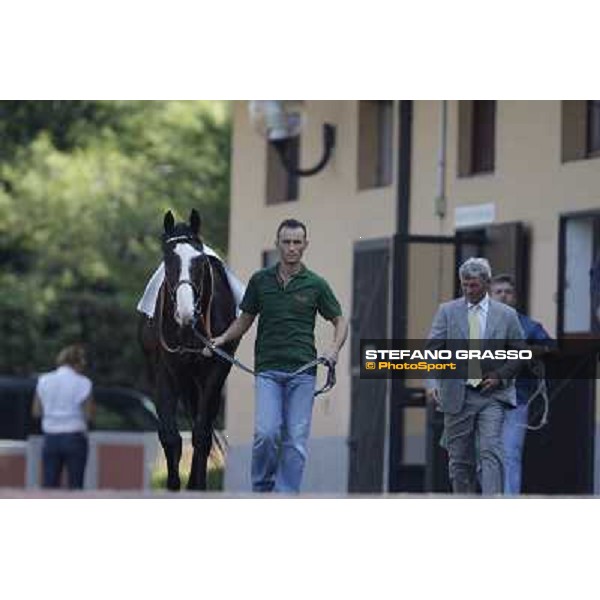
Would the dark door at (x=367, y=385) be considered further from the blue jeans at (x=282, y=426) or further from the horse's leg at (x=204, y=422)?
the blue jeans at (x=282, y=426)

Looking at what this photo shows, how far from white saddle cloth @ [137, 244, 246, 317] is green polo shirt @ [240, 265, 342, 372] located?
194 mm

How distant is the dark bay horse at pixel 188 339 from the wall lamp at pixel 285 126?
12.3 ft

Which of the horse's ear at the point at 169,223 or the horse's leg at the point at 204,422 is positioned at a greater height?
the horse's ear at the point at 169,223

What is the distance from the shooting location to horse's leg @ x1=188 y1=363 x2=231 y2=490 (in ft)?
50.5

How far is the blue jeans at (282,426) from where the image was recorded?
579 inches

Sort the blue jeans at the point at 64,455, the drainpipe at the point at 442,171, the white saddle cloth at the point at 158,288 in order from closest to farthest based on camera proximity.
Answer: the white saddle cloth at the point at 158,288 → the drainpipe at the point at 442,171 → the blue jeans at the point at 64,455

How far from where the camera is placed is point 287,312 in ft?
48.2

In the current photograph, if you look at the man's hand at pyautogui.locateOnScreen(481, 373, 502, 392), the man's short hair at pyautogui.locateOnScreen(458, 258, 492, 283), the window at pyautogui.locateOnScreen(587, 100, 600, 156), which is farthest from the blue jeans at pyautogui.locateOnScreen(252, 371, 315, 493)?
the window at pyautogui.locateOnScreen(587, 100, 600, 156)

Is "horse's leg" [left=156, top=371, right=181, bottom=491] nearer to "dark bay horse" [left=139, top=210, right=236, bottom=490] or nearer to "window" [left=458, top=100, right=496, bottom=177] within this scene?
"dark bay horse" [left=139, top=210, right=236, bottom=490]

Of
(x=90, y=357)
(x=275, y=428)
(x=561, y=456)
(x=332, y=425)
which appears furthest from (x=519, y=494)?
(x=90, y=357)

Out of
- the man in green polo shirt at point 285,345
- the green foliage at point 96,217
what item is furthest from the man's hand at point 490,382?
the green foliage at point 96,217

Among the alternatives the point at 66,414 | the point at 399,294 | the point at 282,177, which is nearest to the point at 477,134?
the point at 399,294
